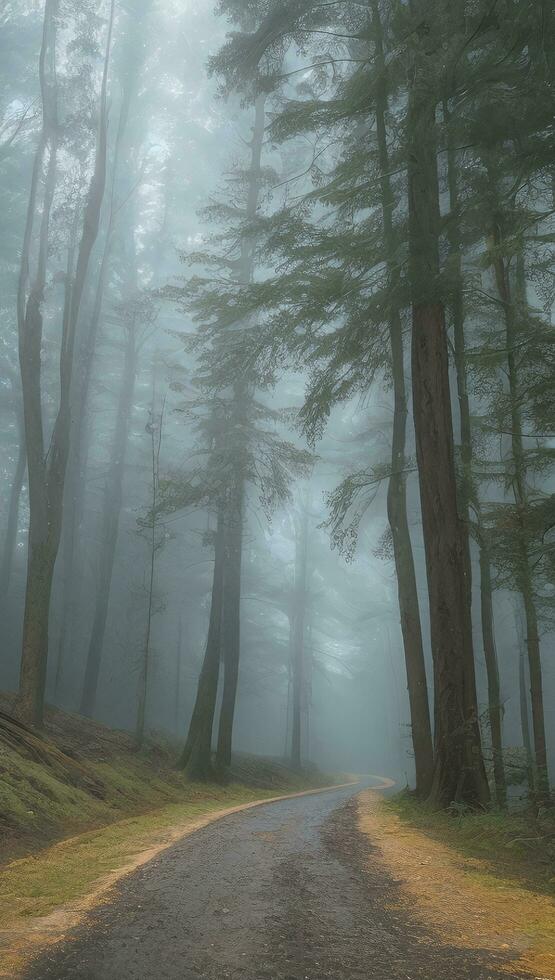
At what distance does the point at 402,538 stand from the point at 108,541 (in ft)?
45.0

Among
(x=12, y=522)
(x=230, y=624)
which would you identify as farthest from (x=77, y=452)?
(x=230, y=624)

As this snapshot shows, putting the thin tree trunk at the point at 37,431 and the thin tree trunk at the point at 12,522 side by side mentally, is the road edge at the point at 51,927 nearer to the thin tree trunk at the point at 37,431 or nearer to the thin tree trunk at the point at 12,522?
the thin tree trunk at the point at 37,431

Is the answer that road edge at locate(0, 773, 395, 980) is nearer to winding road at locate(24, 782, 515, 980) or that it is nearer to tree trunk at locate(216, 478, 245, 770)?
winding road at locate(24, 782, 515, 980)

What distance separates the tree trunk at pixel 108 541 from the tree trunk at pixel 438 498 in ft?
44.3

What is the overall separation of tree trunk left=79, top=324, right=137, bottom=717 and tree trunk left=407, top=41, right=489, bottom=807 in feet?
44.3

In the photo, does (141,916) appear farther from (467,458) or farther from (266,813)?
(467,458)

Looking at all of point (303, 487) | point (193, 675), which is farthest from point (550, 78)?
point (193, 675)

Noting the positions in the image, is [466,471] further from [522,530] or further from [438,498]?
[522,530]

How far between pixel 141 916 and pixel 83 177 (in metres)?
13.8

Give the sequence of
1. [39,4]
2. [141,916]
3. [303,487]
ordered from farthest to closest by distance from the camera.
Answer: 1. [303,487]
2. [39,4]
3. [141,916]

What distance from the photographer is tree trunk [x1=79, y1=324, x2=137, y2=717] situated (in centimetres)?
1866

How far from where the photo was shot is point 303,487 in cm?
2989

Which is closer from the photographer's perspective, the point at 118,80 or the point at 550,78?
the point at 550,78

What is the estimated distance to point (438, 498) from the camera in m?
7.94
